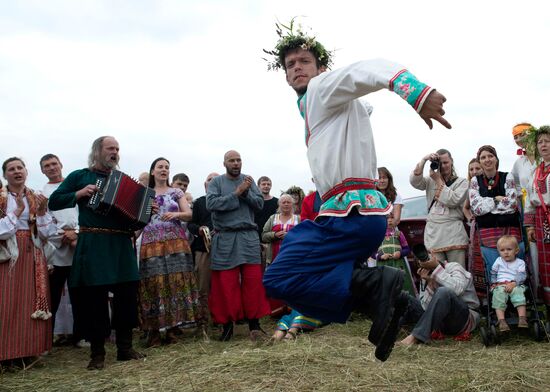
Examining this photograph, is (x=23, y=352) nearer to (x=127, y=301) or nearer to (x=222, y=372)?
(x=127, y=301)

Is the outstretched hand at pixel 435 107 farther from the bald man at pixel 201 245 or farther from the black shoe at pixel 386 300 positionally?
the bald man at pixel 201 245

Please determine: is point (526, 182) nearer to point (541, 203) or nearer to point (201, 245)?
point (541, 203)

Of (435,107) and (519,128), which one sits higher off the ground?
(519,128)

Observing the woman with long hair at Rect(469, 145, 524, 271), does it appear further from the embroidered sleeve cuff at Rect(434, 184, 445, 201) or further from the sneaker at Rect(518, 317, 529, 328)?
the sneaker at Rect(518, 317, 529, 328)

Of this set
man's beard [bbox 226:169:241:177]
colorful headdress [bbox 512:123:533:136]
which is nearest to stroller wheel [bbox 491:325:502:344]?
colorful headdress [bbox 512:123:533:136]

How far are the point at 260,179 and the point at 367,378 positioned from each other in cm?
483

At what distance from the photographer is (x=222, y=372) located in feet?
14.4

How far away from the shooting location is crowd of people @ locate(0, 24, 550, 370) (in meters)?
3.12

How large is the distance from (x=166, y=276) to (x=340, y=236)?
137 inches

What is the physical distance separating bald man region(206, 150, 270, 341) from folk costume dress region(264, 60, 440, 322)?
310cm

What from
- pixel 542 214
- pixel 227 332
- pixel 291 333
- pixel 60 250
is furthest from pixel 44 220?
pixel 542 214

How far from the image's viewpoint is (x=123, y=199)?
16.8 ft

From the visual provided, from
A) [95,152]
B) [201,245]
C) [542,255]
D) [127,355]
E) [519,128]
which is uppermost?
[519,128]

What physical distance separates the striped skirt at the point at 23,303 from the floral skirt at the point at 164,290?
3.26 feet
